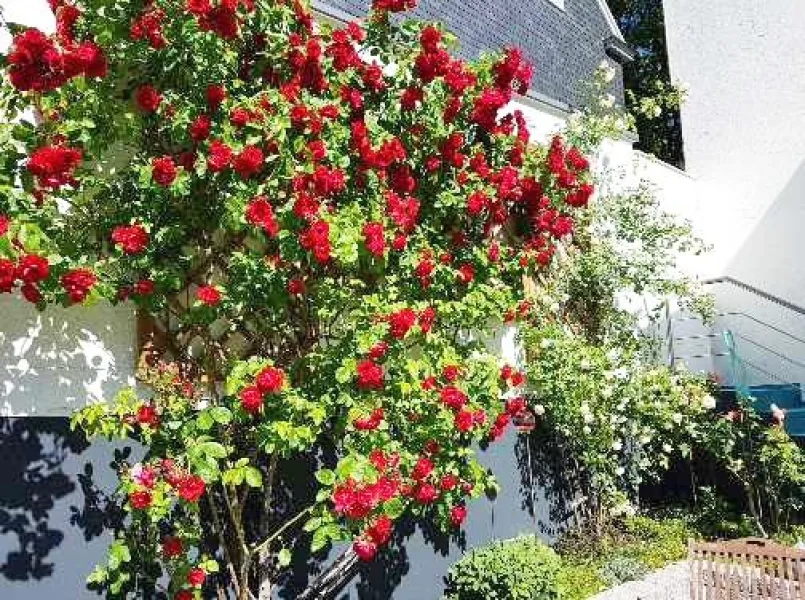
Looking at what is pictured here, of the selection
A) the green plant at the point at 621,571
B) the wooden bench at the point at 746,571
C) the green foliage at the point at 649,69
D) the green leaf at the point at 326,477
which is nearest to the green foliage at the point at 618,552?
the green plant at the point at 621,571

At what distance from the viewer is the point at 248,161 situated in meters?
4.20

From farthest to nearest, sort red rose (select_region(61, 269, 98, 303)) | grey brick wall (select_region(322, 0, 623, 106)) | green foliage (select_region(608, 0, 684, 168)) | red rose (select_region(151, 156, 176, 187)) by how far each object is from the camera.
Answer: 1. green foliage (select_region(608, 0, 684, 168))
2. grey brick wall (select_region(322, 0, 623, 106))
3. red rose (select_region(151, 156, 176, 187))
4. red rose (select_region(61, 269, 98, 303))

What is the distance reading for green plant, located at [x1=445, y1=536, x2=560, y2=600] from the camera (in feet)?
19.0

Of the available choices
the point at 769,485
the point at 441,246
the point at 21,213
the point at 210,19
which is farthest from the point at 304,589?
the point at 769,485

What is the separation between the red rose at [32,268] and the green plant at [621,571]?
17.8 ft

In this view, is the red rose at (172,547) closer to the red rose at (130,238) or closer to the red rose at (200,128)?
the red rose at (130,238)

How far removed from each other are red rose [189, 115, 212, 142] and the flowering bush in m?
0.01

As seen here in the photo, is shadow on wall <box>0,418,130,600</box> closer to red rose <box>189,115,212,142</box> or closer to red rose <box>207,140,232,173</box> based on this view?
red rose <box>207,140,232,173</box>

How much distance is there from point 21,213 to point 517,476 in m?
5.14

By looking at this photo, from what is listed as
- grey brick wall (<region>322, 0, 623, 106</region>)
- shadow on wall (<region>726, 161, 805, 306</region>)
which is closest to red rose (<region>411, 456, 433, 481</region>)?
grey brick wall (<region>322, 0, 623, 106</region>)

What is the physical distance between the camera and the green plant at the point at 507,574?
5789 millimetres

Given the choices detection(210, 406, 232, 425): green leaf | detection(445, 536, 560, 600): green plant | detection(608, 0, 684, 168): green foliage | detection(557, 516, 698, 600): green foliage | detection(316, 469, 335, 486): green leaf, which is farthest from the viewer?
detection(608, 0, 684, 168): green foliage

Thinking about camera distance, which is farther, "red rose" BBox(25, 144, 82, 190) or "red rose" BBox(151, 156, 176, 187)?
"red rose" BBox(151, 156, 176, 187)

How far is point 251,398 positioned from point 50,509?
4.05 feet
